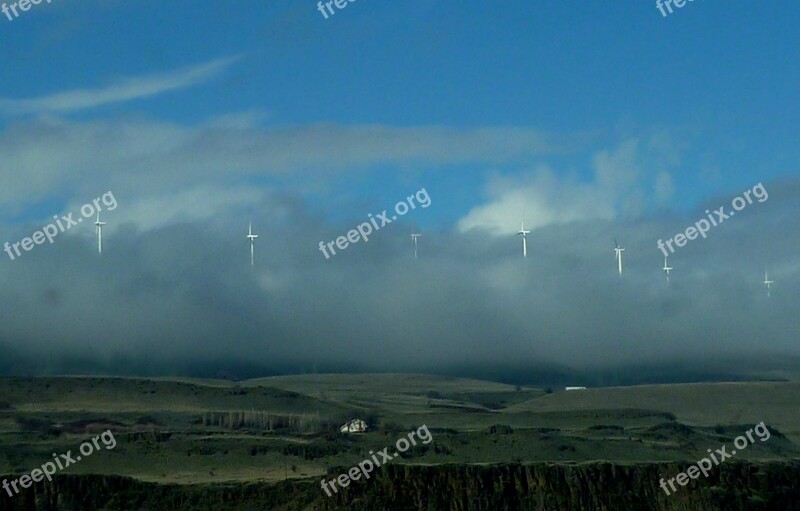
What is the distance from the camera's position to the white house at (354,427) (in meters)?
99.8

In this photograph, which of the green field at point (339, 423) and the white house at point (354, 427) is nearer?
the green field at point (339, 423)

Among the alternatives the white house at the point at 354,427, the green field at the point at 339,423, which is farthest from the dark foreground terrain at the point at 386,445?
the white house at the point at 354,427

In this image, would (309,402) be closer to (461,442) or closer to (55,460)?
(461,442)

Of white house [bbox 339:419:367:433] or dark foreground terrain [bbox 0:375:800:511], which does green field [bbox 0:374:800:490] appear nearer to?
dark foreground terrain [bbox 0:375:800:511]

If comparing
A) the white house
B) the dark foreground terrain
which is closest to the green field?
the dark foreground terrain

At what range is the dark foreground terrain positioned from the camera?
66438 millimetres

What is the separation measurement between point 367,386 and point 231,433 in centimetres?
8238

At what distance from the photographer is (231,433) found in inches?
3711

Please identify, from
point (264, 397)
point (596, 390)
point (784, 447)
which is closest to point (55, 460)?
point (264, 397)

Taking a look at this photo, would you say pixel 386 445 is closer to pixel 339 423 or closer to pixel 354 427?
pixel 354 427

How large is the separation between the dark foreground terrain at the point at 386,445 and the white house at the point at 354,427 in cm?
99

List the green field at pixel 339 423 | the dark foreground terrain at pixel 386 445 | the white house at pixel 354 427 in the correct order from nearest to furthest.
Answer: the dark foreground terrain at pixel 386 445, the green field at pixel 339 423, the white house at pixel 354 427

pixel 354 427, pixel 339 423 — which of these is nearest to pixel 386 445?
pixel 354 427

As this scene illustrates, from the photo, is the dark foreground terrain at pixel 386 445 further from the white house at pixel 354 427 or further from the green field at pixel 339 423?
the white house at pixel 354 427
